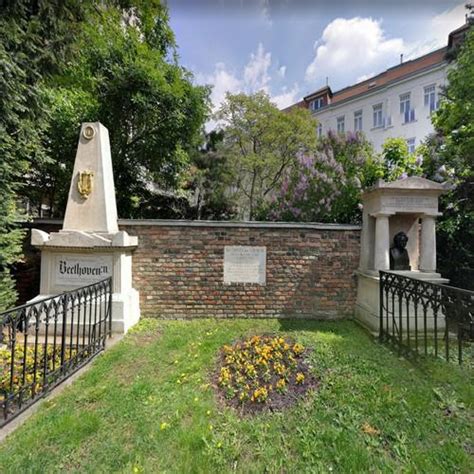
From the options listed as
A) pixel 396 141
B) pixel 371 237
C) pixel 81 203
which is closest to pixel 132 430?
pixel 81 203

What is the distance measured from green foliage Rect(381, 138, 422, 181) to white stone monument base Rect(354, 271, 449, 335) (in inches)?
164

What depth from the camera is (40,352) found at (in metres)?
3.93

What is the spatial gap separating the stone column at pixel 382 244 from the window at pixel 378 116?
19.5 meters

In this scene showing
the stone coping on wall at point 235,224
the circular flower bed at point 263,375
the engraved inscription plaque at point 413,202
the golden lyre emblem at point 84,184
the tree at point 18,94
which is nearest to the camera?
the circular flower bed at point 263,375

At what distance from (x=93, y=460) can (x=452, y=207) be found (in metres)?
8.25

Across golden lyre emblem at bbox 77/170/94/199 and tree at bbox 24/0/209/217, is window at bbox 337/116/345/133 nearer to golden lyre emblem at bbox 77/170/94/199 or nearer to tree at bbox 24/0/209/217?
tree at bbox 24/0/209/217

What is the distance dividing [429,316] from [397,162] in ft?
17.6

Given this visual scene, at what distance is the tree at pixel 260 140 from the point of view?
43.2 feet

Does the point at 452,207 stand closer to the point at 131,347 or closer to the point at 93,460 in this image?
the point at 131,347

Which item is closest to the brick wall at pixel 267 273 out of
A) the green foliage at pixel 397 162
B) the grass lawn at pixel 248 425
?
the grass lawn at pixel 248 425

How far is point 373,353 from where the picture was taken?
3.91m

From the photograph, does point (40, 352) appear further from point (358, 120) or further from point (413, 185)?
point (358, 120)

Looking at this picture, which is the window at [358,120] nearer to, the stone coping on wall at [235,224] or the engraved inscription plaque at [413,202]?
the engraved inscription plaque at [413,202]

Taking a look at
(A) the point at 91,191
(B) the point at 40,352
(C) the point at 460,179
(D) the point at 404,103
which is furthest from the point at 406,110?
(B) the point at 40,352
